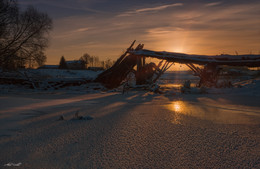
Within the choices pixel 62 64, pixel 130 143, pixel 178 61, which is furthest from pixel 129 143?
pixel 62 64

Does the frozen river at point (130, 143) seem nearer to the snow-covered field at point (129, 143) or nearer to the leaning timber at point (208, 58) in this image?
the snow-covered field at point (129, 143)

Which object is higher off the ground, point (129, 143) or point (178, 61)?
point (178, 61)

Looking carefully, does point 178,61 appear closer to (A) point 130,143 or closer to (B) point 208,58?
(B) point 208,58

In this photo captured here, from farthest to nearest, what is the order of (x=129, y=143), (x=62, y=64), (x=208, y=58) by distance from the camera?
(x=62, y=64)
(x=208, y=58)
(x=129, y=143)

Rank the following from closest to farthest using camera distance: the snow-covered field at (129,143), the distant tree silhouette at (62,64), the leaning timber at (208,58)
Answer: the snow-covered field at (129,143) → the leaning timber at (208,58) → the distant tree silhouette at (62,64)

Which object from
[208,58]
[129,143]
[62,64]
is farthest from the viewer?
[62,64]

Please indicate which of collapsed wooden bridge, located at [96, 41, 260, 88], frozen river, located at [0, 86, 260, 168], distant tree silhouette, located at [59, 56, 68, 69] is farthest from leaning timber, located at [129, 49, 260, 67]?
distant tree silhouette, located at [59, 56, 68, 69]

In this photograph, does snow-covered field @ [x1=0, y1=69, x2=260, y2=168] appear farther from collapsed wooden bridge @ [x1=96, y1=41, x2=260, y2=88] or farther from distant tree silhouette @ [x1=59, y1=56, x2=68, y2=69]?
distant tree silhouette @ [x1=59, y1=56, x2=68, y2=69]

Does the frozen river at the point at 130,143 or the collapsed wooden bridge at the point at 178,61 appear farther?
the collapsed wooden bridge at the point at 178,61

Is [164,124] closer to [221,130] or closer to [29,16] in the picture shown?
[221,130]

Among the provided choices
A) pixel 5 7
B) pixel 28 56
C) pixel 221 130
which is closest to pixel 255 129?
pixel 221 130

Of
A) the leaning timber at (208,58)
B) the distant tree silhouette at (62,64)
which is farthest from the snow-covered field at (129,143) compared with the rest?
the distant tree silhouette at (62,64)

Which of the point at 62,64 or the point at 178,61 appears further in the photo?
the point at 62,64

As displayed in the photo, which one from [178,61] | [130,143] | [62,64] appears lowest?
[130,143]
